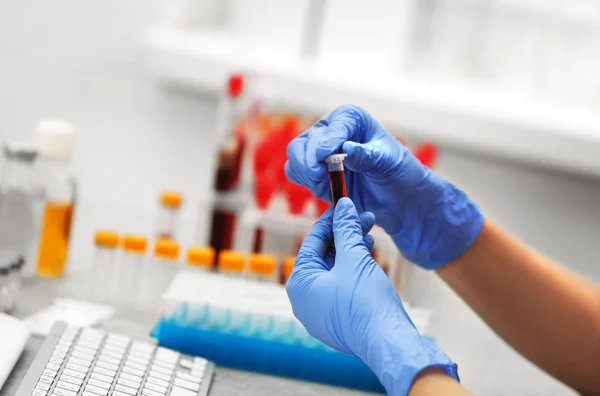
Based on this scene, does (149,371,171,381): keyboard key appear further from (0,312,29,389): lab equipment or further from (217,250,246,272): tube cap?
(217,250,246,272): tube cap

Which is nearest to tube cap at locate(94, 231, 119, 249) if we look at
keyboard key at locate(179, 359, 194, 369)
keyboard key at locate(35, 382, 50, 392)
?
keyboard key at locate(179, 359, 194, 369)

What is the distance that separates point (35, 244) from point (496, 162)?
1.18 meters

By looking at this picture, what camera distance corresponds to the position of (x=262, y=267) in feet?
4.31

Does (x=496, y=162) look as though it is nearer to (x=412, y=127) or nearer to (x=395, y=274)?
(x=412, y=127)

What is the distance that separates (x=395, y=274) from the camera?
150 centimetres

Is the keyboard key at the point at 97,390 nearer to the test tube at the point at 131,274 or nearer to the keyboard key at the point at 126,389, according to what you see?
the keyboard key at the point at 126,389

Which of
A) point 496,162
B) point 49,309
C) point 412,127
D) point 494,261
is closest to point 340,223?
point 494,261

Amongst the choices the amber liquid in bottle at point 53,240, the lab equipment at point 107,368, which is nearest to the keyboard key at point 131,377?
the lab equipment at point 107,368

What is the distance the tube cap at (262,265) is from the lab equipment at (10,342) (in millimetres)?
420

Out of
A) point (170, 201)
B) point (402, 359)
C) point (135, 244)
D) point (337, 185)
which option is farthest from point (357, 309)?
point (170, 201)

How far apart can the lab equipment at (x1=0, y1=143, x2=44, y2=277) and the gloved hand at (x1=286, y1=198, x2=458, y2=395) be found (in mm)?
651

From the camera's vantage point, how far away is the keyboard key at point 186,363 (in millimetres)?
1036

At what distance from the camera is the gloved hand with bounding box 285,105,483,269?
114cm

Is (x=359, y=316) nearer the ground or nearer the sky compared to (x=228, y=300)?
nearer the sky
